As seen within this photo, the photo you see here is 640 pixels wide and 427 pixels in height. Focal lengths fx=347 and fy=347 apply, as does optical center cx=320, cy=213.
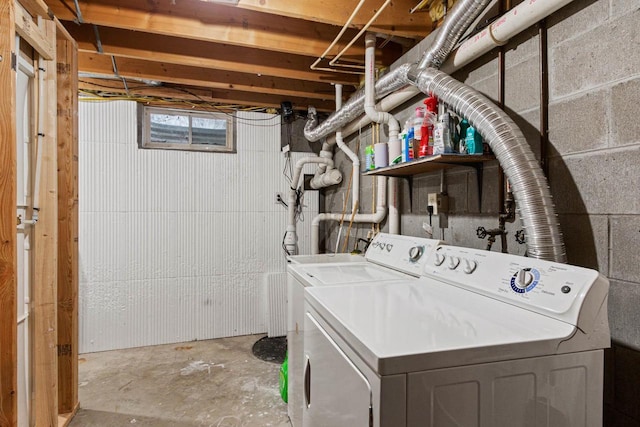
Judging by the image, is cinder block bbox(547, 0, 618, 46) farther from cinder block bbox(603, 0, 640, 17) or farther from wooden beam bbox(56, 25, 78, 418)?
wooden beam bbox(56, 25, 78, 418)

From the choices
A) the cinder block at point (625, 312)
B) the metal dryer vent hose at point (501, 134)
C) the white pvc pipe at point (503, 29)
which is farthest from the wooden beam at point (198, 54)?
the cinder block at point (625, 312)

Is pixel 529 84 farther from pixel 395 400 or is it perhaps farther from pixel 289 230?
pixel 289 230

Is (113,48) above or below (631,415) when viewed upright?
above

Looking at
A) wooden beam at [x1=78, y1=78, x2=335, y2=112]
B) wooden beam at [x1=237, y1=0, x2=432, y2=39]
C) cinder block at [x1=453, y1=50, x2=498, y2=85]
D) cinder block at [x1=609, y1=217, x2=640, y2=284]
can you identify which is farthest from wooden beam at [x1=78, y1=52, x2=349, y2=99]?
cinder block at [x1=609, y1=217, x2=640, y2=284]

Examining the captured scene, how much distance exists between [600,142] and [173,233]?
128 inches

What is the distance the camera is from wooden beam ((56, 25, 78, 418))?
2.10 meters

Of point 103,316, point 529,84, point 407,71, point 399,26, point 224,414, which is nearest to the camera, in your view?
point 529,84

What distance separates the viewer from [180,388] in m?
2.49

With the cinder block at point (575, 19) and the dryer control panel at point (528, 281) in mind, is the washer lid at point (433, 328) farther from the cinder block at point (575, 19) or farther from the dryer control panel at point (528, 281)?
the cinder block at point (575, 19)

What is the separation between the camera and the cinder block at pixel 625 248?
96 centimetres

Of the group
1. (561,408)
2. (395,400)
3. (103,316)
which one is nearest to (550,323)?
(561,408)

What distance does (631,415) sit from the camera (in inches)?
38.2

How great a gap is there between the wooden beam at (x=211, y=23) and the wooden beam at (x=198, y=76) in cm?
77

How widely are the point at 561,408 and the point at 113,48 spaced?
291 cm
